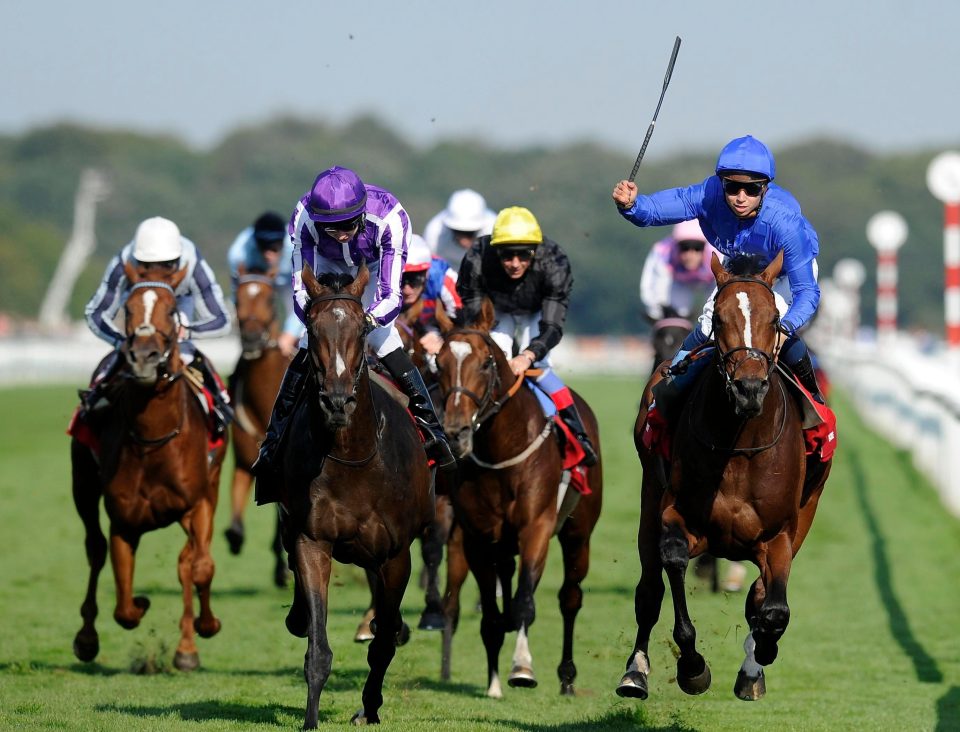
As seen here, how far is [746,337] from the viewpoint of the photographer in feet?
22.2

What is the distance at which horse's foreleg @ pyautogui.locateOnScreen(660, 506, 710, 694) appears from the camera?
278 inches

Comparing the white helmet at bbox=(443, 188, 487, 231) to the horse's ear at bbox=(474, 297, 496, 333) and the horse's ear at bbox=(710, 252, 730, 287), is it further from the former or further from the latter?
the horse's ear at bbox=(710, 252, 730, 287)

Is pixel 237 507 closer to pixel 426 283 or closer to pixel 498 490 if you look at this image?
pixel 426 283

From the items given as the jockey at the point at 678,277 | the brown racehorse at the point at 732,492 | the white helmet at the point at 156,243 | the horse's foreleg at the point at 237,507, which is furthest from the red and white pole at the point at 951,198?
the brown racehorse at the point at 732,492

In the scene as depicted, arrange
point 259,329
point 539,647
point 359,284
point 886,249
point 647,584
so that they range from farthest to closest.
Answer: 1. point 886,249
2. point 259,329
3. point 539,647
4. point 647,584
5. point 359,284

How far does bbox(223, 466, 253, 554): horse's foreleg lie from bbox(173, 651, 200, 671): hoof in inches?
115

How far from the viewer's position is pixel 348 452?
750 centimetres

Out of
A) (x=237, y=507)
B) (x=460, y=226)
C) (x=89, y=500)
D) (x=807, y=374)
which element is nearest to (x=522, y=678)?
(x=807, y=374)

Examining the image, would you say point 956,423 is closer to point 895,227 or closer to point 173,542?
point 173,542

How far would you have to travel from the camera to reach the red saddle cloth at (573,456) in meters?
9.59

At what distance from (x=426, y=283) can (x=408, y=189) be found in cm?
7412

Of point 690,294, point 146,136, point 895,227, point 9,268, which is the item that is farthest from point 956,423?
point 146,136

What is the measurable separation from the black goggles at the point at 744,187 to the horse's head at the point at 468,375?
181 cm

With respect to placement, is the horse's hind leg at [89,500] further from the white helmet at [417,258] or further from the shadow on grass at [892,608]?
Answer: the shadow on grass at [892,608]
